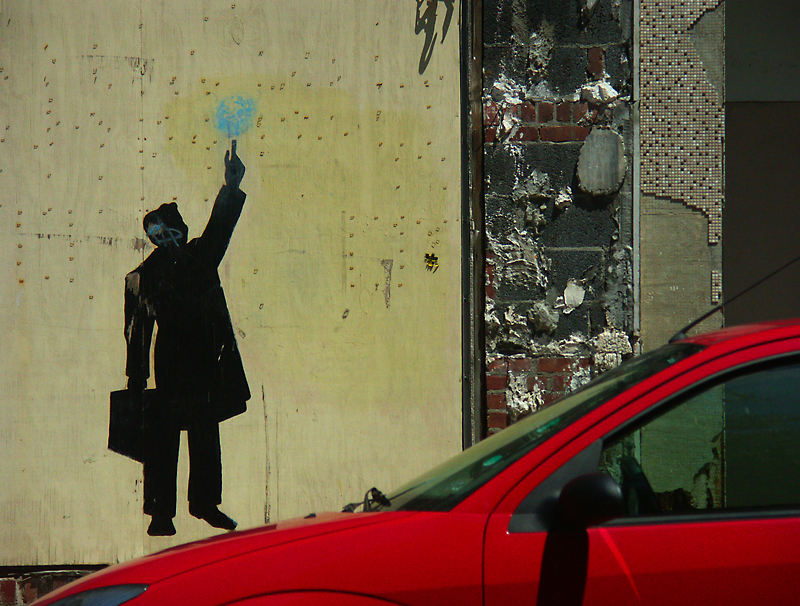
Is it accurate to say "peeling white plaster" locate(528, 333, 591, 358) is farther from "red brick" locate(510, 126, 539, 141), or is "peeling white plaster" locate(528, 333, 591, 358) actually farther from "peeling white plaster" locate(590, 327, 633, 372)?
"red brick" locate(510, 126, 539, 141)

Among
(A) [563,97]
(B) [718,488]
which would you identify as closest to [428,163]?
(A) [563,97]

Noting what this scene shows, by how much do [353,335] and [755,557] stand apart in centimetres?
297

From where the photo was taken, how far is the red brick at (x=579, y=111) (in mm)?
4336

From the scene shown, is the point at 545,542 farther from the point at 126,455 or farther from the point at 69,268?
the point at 69,268

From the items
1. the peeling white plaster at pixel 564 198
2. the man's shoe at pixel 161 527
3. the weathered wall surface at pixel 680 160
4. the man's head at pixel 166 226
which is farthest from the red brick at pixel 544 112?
the man's shoe at pixel 161 527

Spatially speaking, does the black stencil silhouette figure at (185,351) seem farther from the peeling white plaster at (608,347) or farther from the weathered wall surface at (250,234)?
the peeling white plaster at (608,347)

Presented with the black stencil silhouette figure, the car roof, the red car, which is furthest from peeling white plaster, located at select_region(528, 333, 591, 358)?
the red car

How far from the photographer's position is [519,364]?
171 inches

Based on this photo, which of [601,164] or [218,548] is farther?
[601,164]

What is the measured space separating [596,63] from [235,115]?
92.2 inches

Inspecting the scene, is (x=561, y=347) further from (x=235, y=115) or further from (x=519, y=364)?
(x=235, y=115)

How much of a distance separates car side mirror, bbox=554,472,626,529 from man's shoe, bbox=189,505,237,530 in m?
3.15

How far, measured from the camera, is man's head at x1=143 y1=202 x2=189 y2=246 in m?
4.29

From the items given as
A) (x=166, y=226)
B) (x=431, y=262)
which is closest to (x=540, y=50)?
(x=431, y=262)
